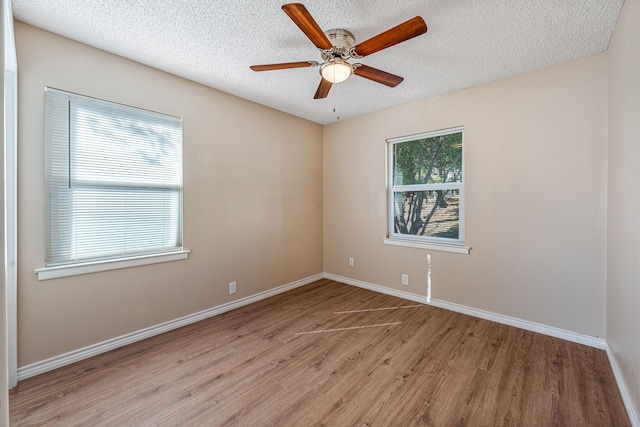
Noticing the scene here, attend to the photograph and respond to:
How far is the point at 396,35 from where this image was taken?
1.58 metres

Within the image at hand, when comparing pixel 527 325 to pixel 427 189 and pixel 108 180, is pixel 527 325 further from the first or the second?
pixel 108 180

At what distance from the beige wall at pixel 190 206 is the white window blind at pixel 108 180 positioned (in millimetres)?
75

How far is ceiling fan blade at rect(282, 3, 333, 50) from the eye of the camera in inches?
54.4

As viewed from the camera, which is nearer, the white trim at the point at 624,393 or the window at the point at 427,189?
the white trim at the point at 624,393

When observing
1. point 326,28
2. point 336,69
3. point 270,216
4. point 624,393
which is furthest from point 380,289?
point 326,28

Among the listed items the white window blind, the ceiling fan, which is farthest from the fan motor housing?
the white window blind

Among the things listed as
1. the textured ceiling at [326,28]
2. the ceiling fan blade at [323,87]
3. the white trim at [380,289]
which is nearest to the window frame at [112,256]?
the textured ceiling at [326,28]

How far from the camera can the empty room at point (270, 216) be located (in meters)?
1.73

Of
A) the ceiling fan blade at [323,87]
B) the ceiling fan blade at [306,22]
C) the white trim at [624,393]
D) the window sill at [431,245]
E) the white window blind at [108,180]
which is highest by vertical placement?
the ceiling fan blade at [323,87]

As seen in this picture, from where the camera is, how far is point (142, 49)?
2230 millimetres

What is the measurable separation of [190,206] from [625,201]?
347cm

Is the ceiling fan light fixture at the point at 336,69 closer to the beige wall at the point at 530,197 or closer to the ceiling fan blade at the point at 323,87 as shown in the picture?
the ceiling fan blade at the point at 323,87

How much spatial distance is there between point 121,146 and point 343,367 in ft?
8.55

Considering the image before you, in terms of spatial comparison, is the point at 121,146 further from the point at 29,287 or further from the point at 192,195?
the point at 29,287
